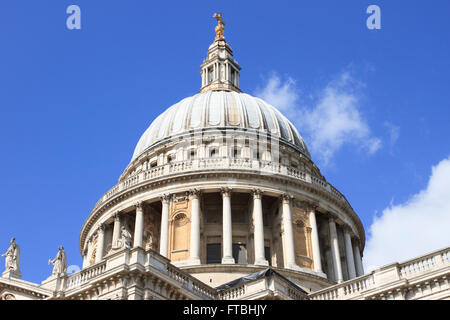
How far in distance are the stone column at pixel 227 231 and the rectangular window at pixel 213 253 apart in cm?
148

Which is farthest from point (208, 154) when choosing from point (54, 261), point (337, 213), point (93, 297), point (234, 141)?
point (93, 297)

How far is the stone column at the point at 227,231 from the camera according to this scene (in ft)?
129

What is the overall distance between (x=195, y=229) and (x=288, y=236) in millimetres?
6133

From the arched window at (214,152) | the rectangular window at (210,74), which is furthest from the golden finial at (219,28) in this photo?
the arched window at (214,152)

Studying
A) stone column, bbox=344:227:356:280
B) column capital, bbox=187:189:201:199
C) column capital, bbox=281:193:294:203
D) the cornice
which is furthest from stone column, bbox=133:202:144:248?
stone column, bbox=344:227:356:280

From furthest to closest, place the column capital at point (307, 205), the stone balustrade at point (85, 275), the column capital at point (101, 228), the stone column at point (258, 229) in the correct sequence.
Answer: the column capital at point (101, 228)
the column capital at point (307, 205)
the stone column at point (258, 229)
the stone balustrade at point (85, 275)

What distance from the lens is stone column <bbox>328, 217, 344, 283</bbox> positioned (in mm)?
43125

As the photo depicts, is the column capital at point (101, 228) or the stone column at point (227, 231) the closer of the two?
the stone column at point (227, 231)

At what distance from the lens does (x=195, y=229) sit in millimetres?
41125

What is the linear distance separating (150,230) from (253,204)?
7.70 m

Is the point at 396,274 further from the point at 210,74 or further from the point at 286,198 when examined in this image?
the point at 210,74

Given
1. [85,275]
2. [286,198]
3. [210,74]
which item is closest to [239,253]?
[286,198]

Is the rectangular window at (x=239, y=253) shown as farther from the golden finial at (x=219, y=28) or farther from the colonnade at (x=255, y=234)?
the golden finial at (x=219, y=28)
